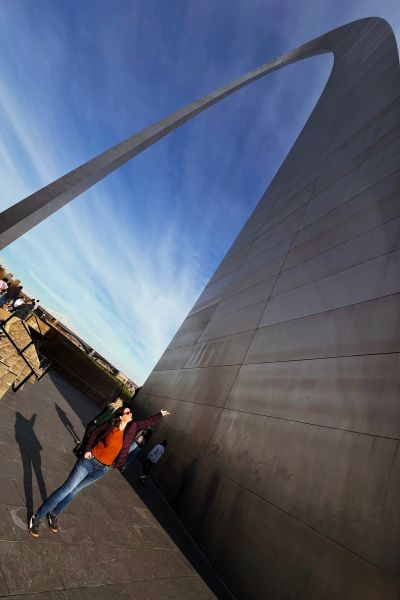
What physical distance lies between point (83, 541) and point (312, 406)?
3722 mm

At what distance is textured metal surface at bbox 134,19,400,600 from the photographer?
3883mm

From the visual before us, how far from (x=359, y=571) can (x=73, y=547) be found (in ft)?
10.4

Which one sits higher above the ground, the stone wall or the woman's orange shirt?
the stone wall

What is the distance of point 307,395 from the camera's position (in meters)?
5.53

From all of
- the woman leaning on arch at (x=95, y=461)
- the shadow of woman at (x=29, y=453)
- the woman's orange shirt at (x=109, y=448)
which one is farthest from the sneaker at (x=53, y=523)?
the woman's orange shirt at (x=109, y=448)

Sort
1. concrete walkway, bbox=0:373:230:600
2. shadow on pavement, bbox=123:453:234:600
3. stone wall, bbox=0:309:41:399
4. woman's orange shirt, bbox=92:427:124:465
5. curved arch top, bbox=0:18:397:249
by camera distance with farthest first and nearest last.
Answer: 1. curved arch top, bbox=0:18:397:249
2. stone wall, bbox=0:309:41:399
3. shadow on pavement, bbox=123:453:234:600
4. woman's orange shirt, bbox=92:427:124:465
5. concrete walkway, bbox=0:373:230:600

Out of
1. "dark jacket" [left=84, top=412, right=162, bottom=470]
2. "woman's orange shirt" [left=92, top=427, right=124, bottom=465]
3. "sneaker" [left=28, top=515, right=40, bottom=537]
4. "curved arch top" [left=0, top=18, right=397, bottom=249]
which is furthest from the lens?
"curved arch top" [left=0, top=18, right=397, bottom=249]

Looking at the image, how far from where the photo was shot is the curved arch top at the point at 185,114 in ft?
27.0

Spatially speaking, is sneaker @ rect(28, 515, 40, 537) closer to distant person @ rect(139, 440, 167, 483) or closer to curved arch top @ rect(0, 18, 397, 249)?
distant person @ rect(139, 440, 167, 483)

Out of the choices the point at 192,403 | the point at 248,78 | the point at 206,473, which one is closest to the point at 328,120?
the point at 248,78

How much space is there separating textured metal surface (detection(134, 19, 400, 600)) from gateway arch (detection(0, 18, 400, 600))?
0.08 feet

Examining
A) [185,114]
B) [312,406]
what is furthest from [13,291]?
[312,406]

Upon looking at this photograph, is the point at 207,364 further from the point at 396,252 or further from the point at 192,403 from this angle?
the point at 396,252

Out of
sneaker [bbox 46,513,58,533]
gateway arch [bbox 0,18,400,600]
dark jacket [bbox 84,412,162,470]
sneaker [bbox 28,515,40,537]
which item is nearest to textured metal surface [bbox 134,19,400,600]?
gateway arch [bbox 0,18,400,600]
